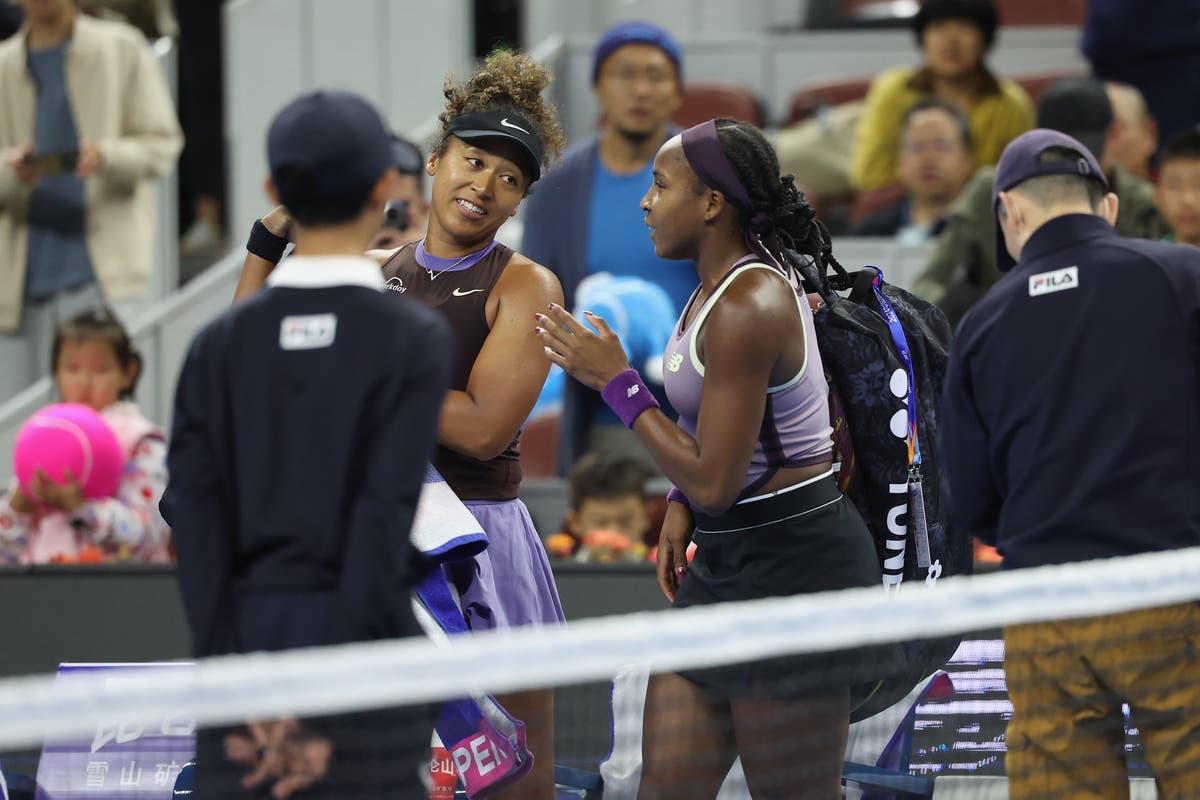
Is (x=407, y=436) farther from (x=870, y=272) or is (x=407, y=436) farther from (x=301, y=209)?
(x=870, y=272)

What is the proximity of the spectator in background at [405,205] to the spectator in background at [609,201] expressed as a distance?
84cm

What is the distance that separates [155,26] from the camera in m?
9.00

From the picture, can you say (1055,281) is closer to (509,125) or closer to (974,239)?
(509,125)

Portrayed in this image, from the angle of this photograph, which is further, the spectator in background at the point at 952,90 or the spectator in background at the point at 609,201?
the spectator in background at the point at 952,90

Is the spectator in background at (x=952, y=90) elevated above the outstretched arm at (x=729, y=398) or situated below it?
above

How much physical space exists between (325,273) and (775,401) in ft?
3.77

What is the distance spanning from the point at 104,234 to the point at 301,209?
17.1ft

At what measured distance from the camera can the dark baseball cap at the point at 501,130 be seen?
385cm

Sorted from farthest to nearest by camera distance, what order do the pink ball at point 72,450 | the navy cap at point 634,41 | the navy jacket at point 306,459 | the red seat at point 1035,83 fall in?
the red seat at point 1035,83
the navy cap at point 634,41
the pink ball at point 72,450
the navy jacket at point 306,459

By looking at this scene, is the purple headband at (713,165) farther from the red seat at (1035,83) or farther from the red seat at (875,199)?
the red seat at (1035,83)

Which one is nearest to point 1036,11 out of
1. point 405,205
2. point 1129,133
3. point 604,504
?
point 1129,133

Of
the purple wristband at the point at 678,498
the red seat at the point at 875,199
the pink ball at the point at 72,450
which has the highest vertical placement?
the red seat at the point at 875,199

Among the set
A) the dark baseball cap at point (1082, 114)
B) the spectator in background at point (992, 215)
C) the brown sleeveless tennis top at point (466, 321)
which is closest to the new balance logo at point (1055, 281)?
the brown sleeveless tennis top at point (466, 321)

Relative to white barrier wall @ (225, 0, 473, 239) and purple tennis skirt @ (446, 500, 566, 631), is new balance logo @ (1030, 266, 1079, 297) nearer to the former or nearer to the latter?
purple tennis skirt @ (446, 500, 566, 631)
